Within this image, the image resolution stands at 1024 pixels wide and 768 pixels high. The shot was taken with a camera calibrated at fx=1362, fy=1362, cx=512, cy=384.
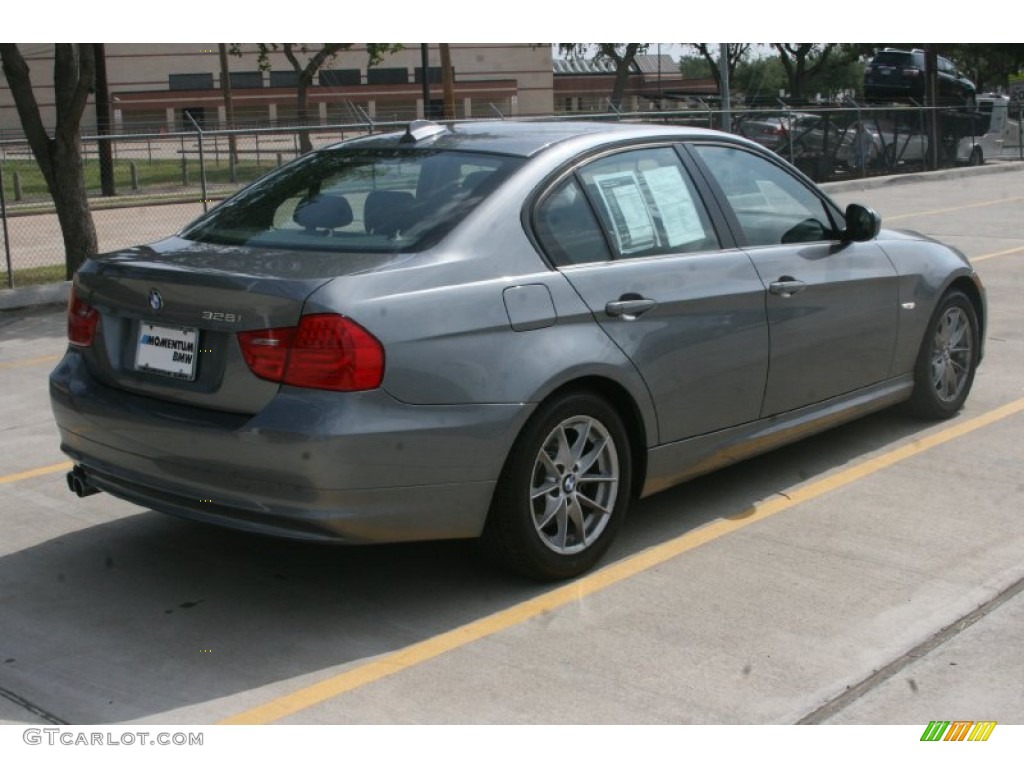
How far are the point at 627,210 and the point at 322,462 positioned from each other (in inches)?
68.7

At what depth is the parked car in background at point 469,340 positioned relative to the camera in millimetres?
4336

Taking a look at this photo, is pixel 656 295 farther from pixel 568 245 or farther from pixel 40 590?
pixel 40 590

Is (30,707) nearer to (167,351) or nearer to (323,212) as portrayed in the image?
(167,351)

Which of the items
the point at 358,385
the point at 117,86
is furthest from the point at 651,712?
the point at 117,86

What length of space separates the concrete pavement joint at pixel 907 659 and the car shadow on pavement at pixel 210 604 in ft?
4.12

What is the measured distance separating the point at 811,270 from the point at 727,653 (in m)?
2.21

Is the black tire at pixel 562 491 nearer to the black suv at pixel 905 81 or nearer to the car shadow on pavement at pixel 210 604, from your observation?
the car shadow on pavement at pixel 210 604

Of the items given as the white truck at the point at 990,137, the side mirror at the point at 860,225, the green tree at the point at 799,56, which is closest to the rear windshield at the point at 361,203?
the side mirror at the point at 860,225

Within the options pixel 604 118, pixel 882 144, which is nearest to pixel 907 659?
pixel 604 118

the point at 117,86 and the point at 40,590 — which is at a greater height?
the point at 117,86

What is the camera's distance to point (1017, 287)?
11.8m

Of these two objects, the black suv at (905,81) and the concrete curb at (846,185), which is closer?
the concrete curb at (846,185)

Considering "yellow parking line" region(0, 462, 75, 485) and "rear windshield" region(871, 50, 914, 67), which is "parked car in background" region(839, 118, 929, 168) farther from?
"yellow parking line" region(0, 462, 75, 485)
